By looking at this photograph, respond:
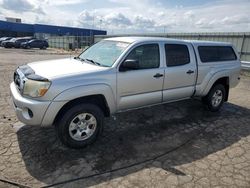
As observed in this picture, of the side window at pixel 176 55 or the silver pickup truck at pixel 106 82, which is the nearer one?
the silver pickup truck at pixel 106 82

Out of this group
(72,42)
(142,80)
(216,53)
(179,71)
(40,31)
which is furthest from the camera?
(40,31)

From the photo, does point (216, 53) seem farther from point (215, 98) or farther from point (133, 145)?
point (133, 145)

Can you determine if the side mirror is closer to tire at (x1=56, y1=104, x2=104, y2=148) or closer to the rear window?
tire at (x1=56, y1=104, x2=104, y2=148)

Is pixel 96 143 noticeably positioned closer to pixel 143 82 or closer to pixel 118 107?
pixel 118 107

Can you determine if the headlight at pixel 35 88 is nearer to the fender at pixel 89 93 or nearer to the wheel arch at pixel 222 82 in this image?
the fender at pixel 89 93

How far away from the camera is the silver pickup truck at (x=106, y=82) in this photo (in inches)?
145

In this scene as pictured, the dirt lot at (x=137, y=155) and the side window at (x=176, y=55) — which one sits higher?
the side window at (x=176, y=55)

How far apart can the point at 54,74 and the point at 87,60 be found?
3.61 feet

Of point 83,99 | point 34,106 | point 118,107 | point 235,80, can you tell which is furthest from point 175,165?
point 235,80

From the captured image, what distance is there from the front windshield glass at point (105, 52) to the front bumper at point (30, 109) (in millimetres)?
1343

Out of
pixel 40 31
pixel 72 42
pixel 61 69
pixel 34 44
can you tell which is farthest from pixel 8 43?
pixel 61 69

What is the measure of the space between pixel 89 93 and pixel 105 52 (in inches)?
46.6

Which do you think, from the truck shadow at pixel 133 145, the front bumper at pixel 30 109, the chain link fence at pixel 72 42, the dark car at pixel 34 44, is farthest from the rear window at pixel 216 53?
the dark car at pixel 34 44

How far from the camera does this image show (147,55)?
15.5 feet
